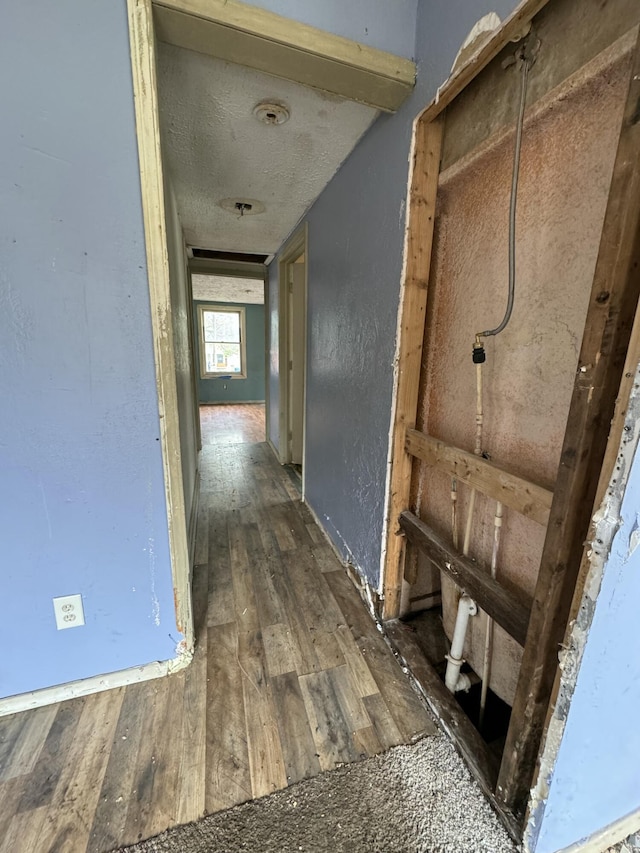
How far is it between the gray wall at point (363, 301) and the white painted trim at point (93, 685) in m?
0.95

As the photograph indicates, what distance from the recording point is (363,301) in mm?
1684

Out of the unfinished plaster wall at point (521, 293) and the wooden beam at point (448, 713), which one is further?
the wooden beam at point (448, 713)

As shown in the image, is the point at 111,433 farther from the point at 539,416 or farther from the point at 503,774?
the point at 503,774

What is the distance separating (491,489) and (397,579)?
79cm

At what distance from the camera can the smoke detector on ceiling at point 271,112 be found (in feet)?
4.61

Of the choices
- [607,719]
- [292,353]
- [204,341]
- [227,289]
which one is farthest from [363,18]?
[204,341]

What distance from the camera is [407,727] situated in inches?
46.9

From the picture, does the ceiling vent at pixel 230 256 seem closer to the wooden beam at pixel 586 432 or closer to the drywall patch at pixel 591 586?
the wooden beam at pixel 586 432

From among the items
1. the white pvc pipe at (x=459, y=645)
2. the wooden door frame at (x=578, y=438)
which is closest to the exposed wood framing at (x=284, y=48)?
the wooden door frame at (x=578, y=438)

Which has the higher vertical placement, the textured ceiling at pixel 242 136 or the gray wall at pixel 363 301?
the textured ceiling at pixel 242 136

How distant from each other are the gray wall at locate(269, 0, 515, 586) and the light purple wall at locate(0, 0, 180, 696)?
0.93 meters

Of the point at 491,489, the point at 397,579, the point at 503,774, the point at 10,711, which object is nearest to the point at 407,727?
the point at 503,774

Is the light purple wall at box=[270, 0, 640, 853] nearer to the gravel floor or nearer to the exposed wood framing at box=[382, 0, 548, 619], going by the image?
the exposed wood framing at box=[382, 0, 548, 619]

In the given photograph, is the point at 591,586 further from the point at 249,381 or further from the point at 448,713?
the point at 249,381
